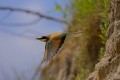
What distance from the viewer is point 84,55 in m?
3.73

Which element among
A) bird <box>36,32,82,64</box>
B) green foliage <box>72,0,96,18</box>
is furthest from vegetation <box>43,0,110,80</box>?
bird <box>36,32,82,64</box>

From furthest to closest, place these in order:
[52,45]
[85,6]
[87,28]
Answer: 1. [87,28]
2. [85,6]
3. [52,45]

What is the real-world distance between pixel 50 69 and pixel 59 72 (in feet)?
1.17

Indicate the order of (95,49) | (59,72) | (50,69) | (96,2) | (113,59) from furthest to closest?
(50,69), (59,72), (95,49), (96,2), (113,59)

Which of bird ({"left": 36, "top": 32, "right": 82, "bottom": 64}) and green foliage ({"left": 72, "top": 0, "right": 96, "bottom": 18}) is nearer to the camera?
bird ({"left": 36, "top": 32, "right": 82, "bottom": 64})

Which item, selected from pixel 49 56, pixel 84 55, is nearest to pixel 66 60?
pixel 84 55

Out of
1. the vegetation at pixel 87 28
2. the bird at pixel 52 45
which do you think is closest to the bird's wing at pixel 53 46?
the bird at pixel 52 45

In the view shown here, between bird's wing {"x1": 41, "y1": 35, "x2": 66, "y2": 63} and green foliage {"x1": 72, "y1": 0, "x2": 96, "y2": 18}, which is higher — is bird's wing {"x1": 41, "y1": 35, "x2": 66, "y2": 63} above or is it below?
below

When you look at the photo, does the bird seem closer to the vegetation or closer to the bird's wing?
the bird's wing

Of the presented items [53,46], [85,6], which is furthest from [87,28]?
[53,46]

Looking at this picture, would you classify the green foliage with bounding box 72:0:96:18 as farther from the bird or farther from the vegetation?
the bird

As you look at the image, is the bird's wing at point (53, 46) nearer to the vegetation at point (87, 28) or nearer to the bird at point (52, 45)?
the bird at point (52, 45)

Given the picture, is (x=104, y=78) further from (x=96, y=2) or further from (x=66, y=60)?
(x=66, y=60)

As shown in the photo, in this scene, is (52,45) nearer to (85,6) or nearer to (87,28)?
(85,6)
